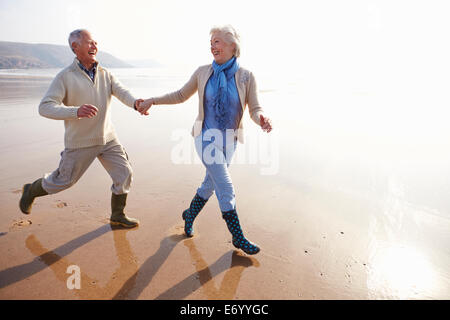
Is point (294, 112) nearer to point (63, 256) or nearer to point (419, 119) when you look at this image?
point (419, 119)

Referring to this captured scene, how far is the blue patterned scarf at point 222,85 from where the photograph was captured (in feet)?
8.02

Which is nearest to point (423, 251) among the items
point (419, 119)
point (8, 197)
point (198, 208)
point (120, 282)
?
point (198, 208)

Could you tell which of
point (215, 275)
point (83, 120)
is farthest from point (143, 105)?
point (215, 275)

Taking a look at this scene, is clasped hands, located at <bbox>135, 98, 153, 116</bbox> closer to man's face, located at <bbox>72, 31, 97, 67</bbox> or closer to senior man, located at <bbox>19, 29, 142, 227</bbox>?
senior man, located at <bbox>19, 29, 142, 227</bbox>

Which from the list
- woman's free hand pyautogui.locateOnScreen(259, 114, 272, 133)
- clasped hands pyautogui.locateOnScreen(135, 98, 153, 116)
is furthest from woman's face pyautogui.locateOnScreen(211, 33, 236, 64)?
clasped hands pyautogui.locateOnScreen(135, 98, 153, 116)

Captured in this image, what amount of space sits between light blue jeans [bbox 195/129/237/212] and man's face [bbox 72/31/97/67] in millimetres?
1329

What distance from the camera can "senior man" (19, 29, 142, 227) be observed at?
2.46 meters

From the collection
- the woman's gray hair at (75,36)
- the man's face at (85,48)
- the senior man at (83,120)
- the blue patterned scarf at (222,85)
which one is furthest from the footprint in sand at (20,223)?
the blue patterned scarf at (222,85)

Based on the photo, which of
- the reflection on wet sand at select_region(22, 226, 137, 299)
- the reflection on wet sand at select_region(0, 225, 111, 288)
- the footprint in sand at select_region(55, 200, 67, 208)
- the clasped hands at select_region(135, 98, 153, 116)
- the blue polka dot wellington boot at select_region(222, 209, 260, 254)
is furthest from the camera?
the footprint in sand at select_region(55, 200, 67, 208)

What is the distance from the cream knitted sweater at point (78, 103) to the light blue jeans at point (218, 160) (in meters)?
1.05

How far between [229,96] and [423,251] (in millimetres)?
2506

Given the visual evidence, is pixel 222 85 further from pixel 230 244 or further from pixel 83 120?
pixel 230 244

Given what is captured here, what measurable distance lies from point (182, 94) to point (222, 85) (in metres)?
0.64

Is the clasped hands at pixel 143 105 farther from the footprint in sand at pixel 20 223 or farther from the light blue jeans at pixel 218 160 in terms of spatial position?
the footprint in sand at pixel 20 223
